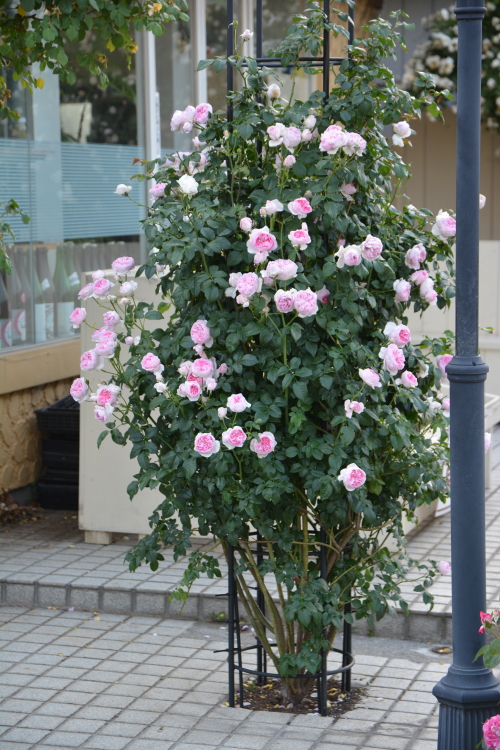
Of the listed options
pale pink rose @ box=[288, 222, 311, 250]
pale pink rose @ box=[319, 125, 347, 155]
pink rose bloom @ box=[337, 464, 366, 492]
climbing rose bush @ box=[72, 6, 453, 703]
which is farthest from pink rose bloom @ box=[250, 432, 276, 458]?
pale pink rose @ box=[319, 125, 347, 155]

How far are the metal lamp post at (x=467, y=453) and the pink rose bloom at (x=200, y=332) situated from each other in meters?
0.76

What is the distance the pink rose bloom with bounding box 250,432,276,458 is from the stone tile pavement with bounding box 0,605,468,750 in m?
0.94

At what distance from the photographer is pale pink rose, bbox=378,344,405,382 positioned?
10.1ft

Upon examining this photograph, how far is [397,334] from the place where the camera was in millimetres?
3146

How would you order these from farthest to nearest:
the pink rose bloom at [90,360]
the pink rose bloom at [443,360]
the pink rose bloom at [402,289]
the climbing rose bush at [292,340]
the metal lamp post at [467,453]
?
the pink rose bloom at [443,360], the pink rose bloom at [90,360], the pink rose bloom at [402,289], the climbing rose bush at [292,340], the metal lamp post at [467,453]

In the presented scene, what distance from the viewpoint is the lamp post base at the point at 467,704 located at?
2891mm

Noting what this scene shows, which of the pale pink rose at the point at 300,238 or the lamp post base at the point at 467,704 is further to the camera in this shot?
the pale pink rose at the point at 300,238

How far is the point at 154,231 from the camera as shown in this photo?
3.21 m

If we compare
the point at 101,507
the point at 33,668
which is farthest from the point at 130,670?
the point at 101,507

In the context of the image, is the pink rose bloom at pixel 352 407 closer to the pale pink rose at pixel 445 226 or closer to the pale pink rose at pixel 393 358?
the pale pink rose at pixel 393 358

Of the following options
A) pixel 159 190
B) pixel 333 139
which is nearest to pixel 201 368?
pixel 159 190

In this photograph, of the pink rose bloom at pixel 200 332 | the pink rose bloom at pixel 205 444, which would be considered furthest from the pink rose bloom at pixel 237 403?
the pink rose bloom at pixel 200 332

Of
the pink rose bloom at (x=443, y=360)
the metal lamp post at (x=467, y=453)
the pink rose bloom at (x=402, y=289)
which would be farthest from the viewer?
the pink rose bloom at (x=443, y=360)

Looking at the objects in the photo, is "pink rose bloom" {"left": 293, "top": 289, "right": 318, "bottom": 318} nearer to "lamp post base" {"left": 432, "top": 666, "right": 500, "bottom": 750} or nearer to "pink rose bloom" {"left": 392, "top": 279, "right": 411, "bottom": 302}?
"pink rose bloom" {"left": 392, "top": 279, "right": 411, "bottom": 302}
